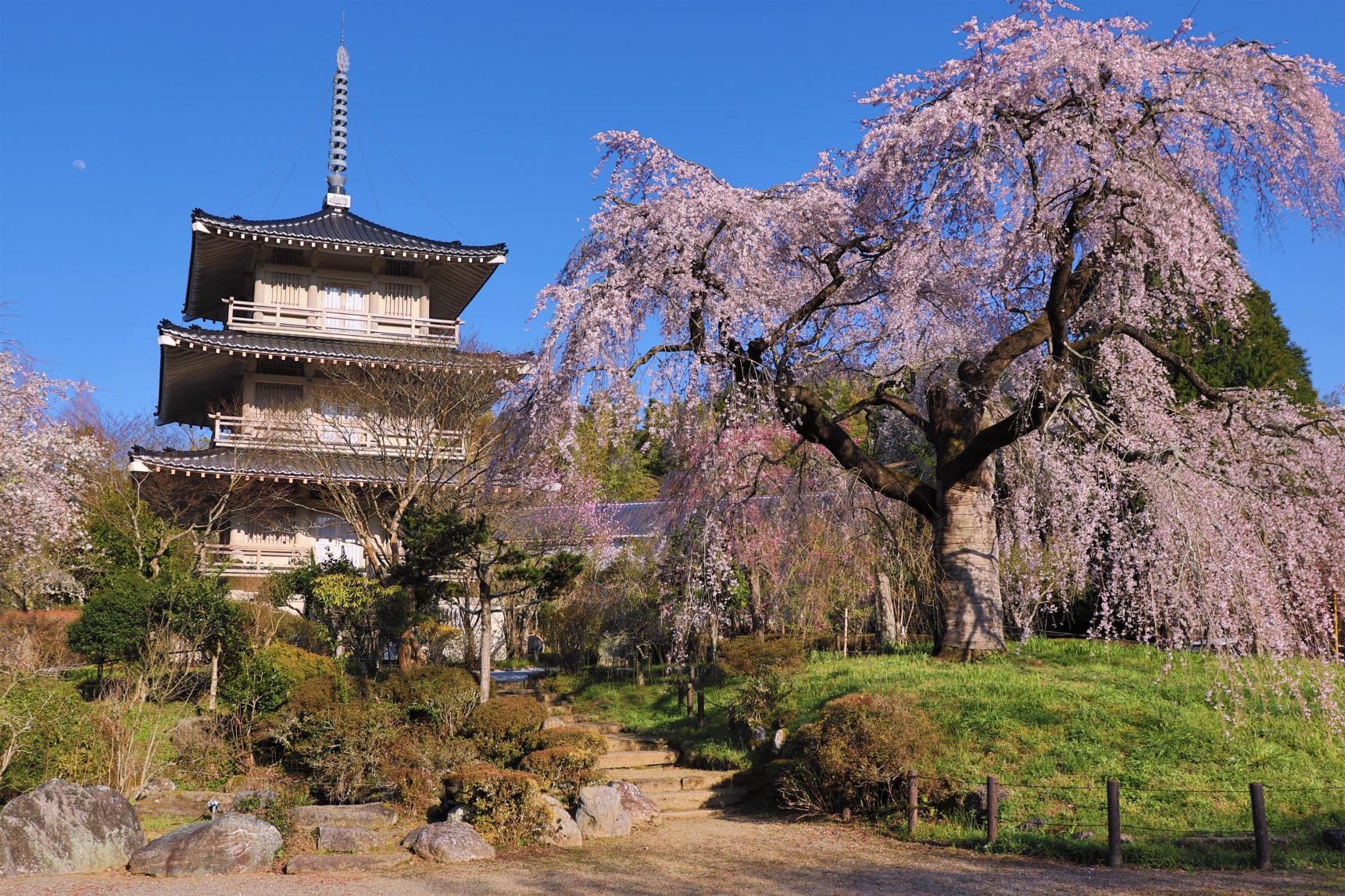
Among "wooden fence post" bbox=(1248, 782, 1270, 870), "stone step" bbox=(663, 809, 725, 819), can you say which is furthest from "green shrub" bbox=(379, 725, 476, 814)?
"wooden fence post" bbox=(1248, 782, 1270, 870)

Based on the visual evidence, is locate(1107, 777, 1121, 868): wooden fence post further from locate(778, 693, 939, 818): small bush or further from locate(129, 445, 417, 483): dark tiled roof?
locate(129, 445, 417, 483): dark tiled roof

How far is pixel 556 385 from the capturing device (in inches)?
438

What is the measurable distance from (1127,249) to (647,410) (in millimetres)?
5765

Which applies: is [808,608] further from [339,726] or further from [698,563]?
[339,726]

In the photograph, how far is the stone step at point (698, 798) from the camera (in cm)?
1161

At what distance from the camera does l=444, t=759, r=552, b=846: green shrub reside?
9.92 metres

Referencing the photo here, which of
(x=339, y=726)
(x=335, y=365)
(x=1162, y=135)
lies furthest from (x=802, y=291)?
(x=335, y=365)

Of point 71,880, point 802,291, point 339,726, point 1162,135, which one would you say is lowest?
point 71,880

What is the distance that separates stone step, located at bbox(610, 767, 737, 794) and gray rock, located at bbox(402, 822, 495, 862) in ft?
9.39

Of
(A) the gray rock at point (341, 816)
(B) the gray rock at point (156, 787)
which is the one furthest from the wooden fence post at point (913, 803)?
(B) the gray rock at point (156, 787)

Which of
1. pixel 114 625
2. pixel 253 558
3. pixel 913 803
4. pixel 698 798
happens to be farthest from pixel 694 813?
pixel 253 558

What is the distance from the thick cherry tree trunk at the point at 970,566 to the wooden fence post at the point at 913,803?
352 cm

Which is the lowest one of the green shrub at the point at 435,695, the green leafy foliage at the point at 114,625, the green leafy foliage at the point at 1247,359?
the green shrub at the point at 435,695

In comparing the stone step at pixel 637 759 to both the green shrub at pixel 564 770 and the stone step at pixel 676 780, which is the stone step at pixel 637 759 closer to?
the stone step at pixel 676 780
